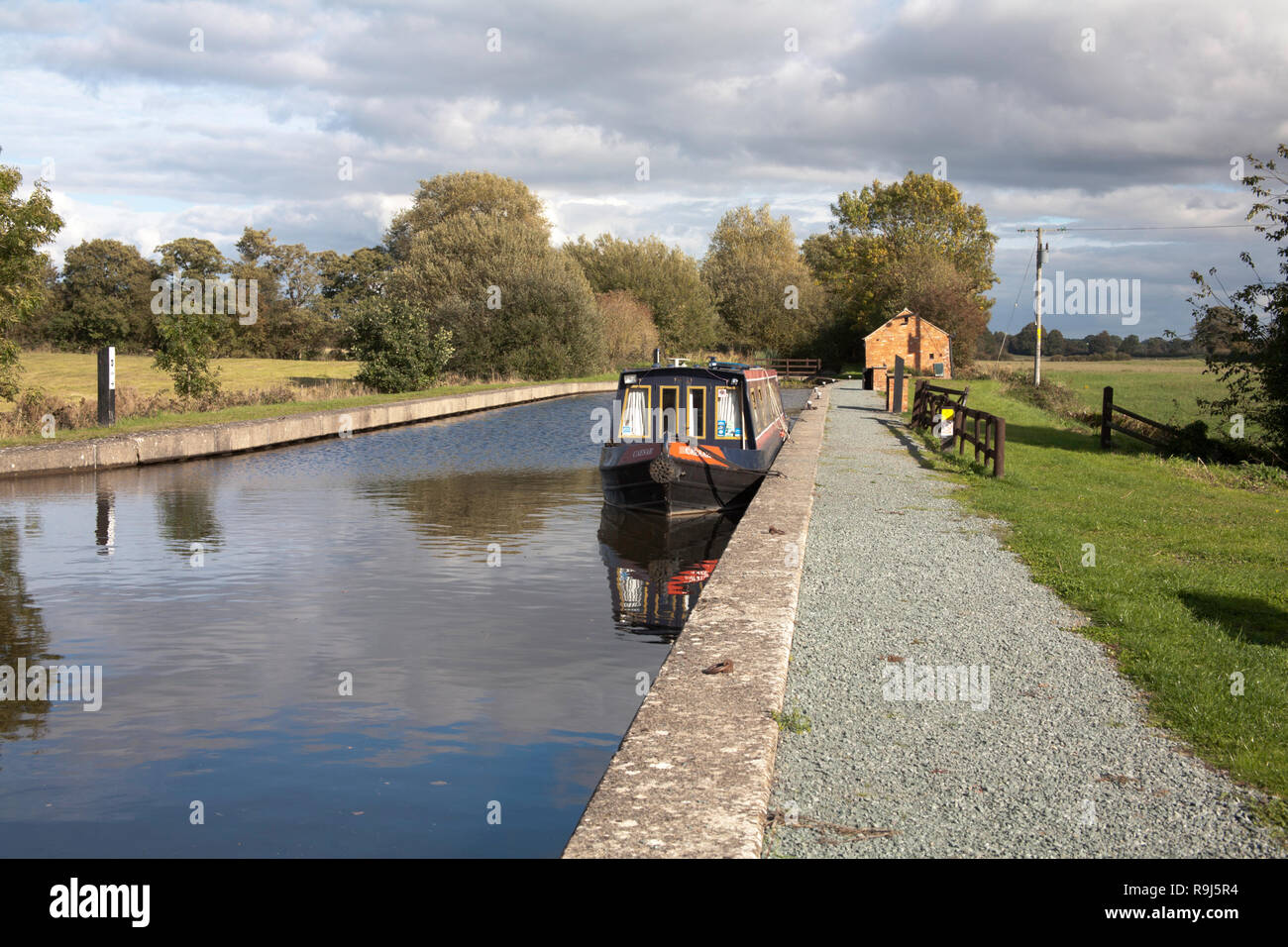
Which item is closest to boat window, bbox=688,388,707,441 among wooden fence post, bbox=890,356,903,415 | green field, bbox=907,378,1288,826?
green field, bbox=907,378,1288,826

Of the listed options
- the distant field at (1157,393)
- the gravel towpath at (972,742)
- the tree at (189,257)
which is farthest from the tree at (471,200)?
the gravel towpath at (972,742)

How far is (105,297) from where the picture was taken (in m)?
70.1

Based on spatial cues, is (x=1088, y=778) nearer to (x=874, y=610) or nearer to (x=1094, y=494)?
(x=874, y=610)

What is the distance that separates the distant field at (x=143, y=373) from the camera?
40062mm

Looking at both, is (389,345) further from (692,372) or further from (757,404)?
(692,372)

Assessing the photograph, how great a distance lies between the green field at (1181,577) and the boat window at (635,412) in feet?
17.2

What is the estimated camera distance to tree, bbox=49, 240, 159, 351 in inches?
2667

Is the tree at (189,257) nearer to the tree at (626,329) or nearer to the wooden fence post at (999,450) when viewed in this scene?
the tree at (626,329)

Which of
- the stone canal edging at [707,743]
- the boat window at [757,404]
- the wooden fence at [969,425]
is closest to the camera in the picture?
the stone canal edging at [707,743]

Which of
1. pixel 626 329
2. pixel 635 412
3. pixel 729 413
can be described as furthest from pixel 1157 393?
pixel 635 412

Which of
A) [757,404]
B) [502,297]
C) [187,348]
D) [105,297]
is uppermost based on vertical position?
[105,297]

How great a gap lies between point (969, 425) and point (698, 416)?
11.3m
